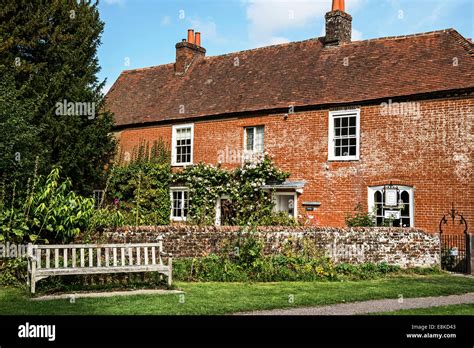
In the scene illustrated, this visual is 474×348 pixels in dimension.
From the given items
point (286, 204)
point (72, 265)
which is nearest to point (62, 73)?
point (286, 204)

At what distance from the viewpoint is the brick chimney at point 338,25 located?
21.8m

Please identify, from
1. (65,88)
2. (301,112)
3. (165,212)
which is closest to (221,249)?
(301,112)

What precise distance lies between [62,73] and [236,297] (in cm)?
1459

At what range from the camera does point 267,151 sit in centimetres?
2152

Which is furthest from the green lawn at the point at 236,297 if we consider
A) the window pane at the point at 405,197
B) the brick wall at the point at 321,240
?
the window pane at the point at 405,197

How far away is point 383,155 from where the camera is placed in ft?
61.0

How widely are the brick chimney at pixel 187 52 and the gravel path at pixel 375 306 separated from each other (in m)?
19.4

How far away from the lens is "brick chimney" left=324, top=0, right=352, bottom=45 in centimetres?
2180

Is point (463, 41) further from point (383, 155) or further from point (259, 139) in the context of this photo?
point (259, 139)

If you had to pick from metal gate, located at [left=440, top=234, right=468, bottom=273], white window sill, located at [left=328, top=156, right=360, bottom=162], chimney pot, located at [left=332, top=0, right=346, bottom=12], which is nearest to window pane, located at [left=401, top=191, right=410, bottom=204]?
metal gate, located at [left=440, top=234, right=468, bottom=273]

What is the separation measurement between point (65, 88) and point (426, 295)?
53.0 ft

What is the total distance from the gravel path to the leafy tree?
1211 centimetres

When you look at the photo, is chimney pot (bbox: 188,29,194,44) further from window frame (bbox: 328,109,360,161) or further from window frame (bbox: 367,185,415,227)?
window frame (bbox: 367,185,415,227)

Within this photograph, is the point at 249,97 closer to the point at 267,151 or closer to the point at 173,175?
the point at 267,151
